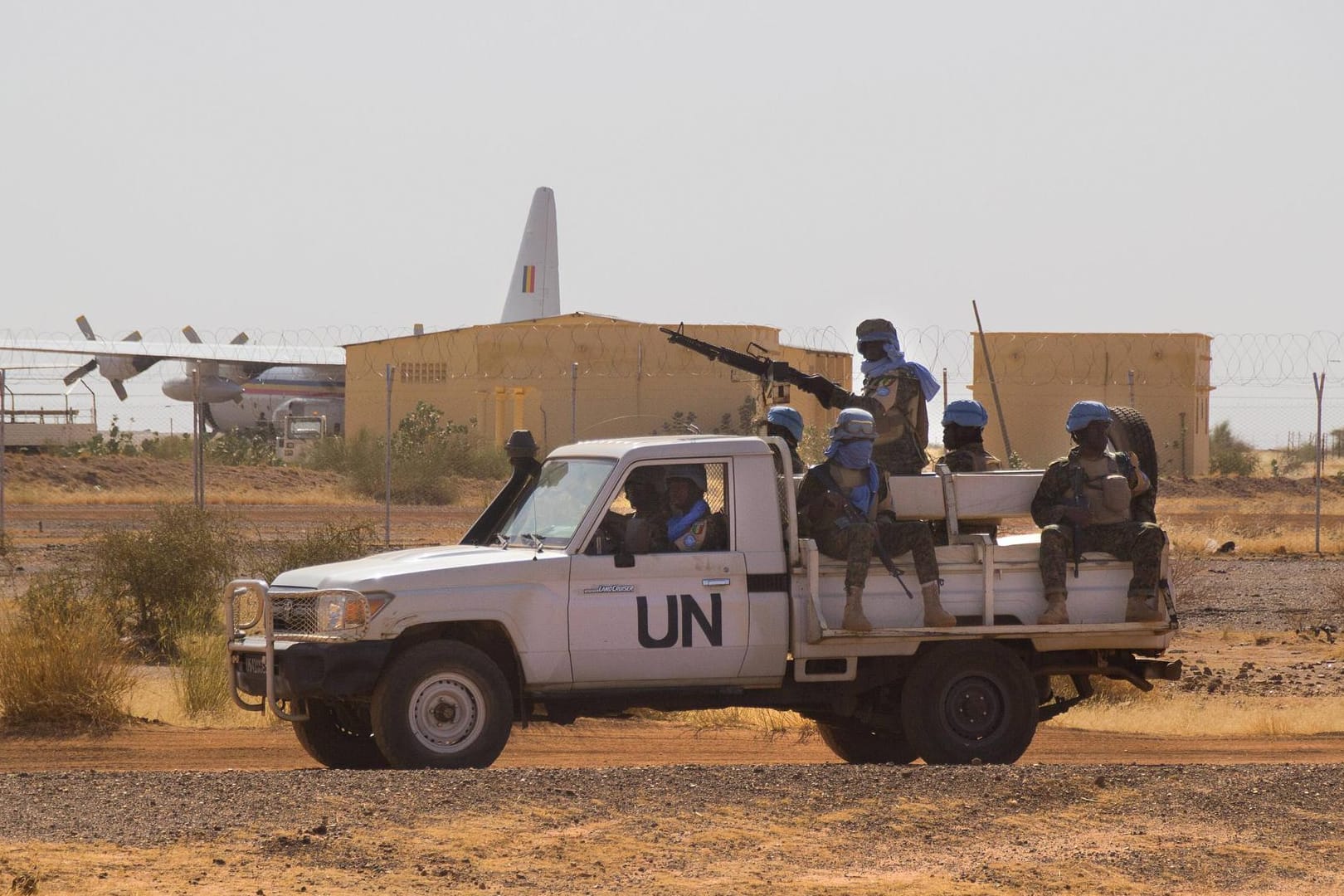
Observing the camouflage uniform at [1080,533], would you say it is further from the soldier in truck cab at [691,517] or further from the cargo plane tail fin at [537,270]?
the cargo plane tail fin at [537,270]

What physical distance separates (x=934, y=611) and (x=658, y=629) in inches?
64.4

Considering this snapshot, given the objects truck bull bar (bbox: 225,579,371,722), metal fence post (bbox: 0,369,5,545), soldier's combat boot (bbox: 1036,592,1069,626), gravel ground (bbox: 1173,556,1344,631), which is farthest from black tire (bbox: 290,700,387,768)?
metal fence post (bbox: 0,369,5,545)

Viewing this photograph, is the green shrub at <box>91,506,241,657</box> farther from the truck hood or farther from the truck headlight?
the truck headlight

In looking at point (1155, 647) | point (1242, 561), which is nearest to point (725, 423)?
point (1242, 561)

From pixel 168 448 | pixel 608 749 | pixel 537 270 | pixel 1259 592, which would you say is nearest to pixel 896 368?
pixel 608 749

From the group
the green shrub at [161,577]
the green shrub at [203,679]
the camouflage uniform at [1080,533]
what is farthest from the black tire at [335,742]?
the green shrub at [161,577]

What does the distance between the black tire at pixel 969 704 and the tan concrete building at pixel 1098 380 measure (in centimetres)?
4302

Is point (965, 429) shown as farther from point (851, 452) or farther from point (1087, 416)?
point (851, 452)

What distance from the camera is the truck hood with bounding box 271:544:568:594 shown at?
9773 mm

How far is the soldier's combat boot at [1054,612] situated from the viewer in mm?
10602

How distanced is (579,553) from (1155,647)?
3.65 m

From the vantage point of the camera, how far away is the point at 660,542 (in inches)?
402

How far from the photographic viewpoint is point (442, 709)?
388 inches

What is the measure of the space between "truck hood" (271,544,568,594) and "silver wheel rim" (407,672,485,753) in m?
0.54
